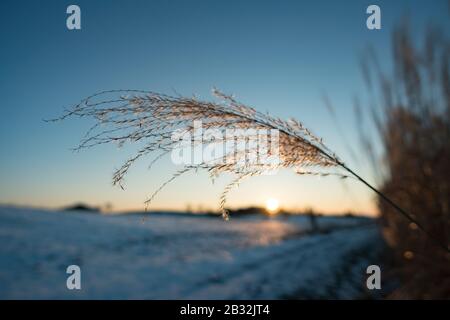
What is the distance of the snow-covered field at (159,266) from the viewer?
255 inches

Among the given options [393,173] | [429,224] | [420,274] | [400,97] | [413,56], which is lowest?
[420,274]

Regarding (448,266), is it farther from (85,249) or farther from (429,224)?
(85,249)

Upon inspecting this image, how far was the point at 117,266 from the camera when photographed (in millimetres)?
8453

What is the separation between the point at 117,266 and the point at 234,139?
7.46 m

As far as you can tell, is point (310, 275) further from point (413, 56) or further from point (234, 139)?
point (234, 139)

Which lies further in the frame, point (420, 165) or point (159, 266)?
point (159, 266)

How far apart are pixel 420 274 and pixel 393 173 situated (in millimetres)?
2920

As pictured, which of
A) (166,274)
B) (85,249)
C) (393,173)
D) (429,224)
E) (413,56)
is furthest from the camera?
(85,249)

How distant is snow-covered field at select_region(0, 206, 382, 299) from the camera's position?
648 centimetres

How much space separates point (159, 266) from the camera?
28.6 ft
